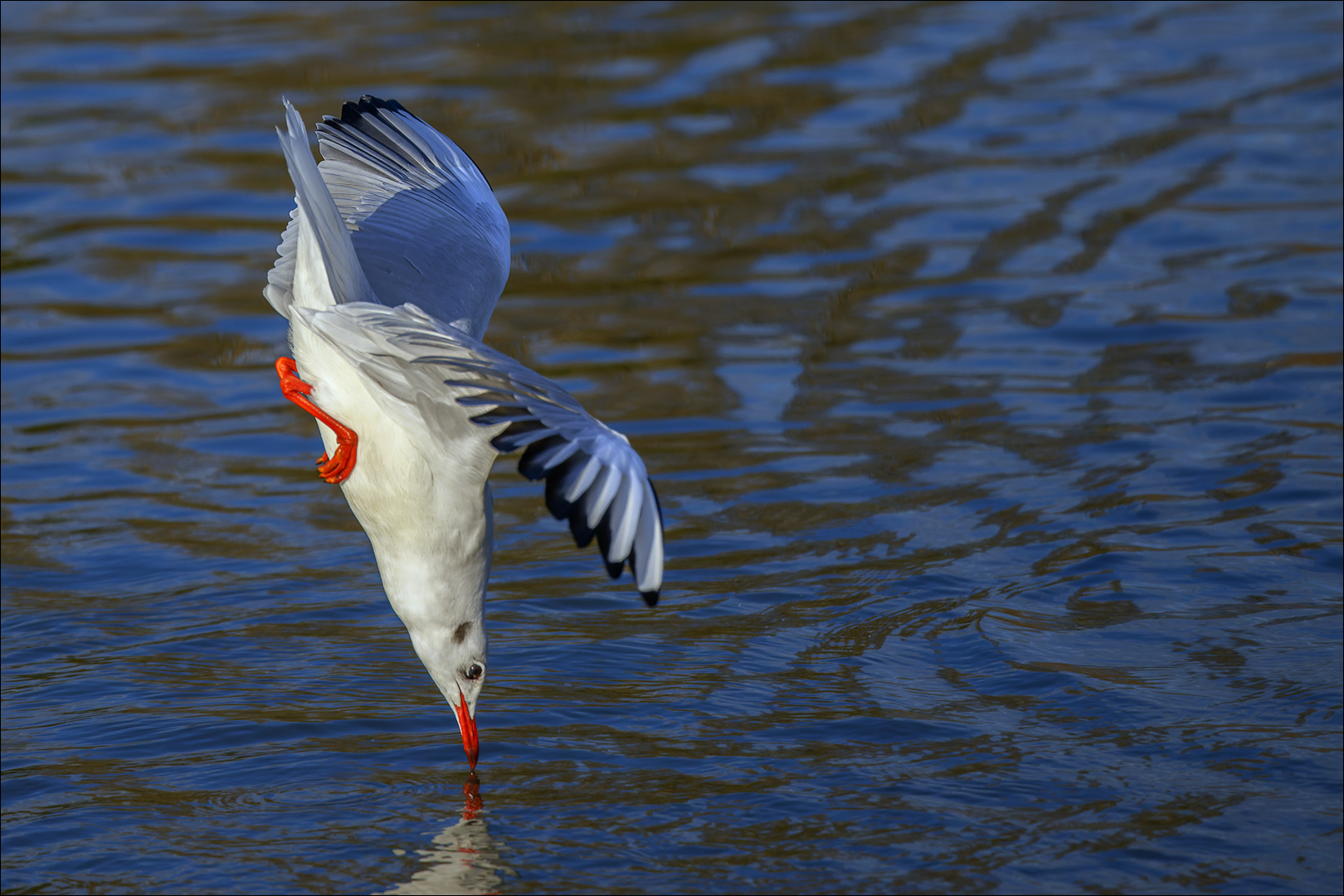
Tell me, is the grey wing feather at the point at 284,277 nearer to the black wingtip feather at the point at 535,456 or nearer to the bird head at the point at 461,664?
the bird head at the point at 461,664

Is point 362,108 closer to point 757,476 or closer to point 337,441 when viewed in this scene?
point 337,441

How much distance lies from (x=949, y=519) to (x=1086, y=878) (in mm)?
2384

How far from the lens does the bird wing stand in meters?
3.55

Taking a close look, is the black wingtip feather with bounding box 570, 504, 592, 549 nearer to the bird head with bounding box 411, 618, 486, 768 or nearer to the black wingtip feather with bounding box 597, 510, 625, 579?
the black wingtip feather with bounding box 597, 510, 625, 579

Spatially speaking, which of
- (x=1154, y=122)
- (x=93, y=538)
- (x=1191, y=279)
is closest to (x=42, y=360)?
(x=93, y=538)

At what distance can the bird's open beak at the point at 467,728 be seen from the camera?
488cm

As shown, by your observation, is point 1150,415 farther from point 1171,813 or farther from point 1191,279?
point 1171,813

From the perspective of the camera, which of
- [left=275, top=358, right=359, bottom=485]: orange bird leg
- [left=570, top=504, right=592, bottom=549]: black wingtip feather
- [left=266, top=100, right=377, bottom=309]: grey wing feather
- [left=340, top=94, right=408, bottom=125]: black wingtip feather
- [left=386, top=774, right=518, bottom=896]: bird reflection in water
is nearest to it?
[left=570, top=504, right=592, bottom=549]: black wingtip feather

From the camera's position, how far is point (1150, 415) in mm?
7449

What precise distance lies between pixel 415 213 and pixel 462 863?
6.84 feet

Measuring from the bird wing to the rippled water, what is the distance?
47.9 inches

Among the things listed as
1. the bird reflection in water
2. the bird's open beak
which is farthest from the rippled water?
the bird's open beak

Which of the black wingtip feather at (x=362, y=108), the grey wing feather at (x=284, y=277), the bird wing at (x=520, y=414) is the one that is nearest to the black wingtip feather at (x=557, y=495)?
the bird wing at (x=520, y=414)

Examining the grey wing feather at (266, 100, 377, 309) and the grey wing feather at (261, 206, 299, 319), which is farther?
the grey wing feather at (261, 206, 299, 319)
